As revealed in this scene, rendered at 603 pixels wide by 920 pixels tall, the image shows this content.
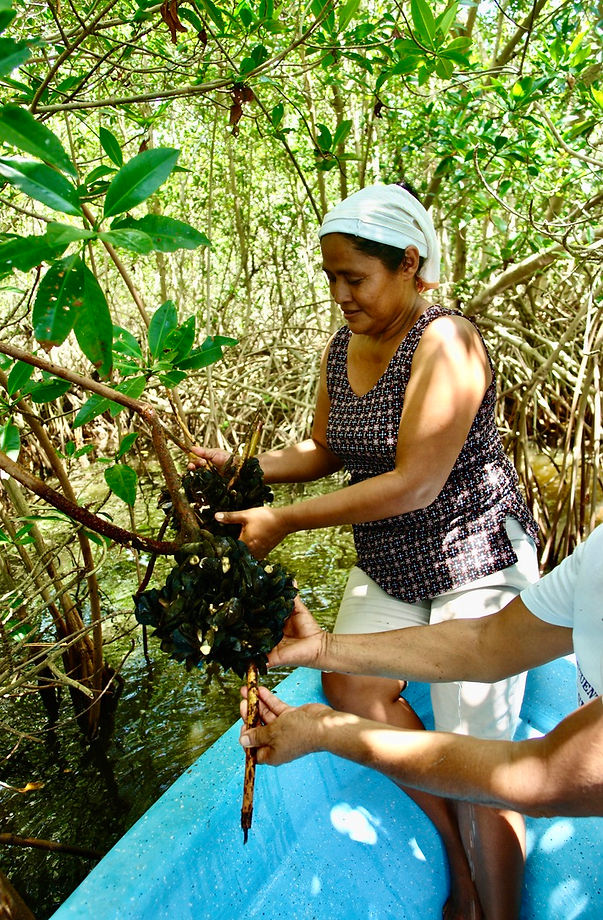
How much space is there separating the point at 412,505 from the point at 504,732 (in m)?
0.67

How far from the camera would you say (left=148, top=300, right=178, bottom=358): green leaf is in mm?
1418

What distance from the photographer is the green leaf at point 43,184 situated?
80cm

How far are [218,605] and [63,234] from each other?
806mm

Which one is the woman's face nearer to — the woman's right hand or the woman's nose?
the woman's nose

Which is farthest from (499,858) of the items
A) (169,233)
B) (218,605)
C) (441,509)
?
(169,233)

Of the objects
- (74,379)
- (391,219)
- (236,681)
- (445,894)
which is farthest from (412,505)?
(236,681)

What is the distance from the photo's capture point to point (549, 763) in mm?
1061

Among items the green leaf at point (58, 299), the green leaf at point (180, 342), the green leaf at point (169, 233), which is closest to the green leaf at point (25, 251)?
the green leaf at point (58, 299)

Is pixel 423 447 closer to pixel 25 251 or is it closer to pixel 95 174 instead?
pixel 95 174

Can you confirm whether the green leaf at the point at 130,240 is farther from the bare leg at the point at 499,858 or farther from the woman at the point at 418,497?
the bare leg at the point at 499,858

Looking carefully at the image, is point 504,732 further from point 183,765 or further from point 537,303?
point 537,303

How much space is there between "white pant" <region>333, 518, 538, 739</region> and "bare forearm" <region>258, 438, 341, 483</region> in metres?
0.39

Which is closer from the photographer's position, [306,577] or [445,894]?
[445,894]

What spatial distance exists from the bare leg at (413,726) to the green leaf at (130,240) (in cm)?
156
